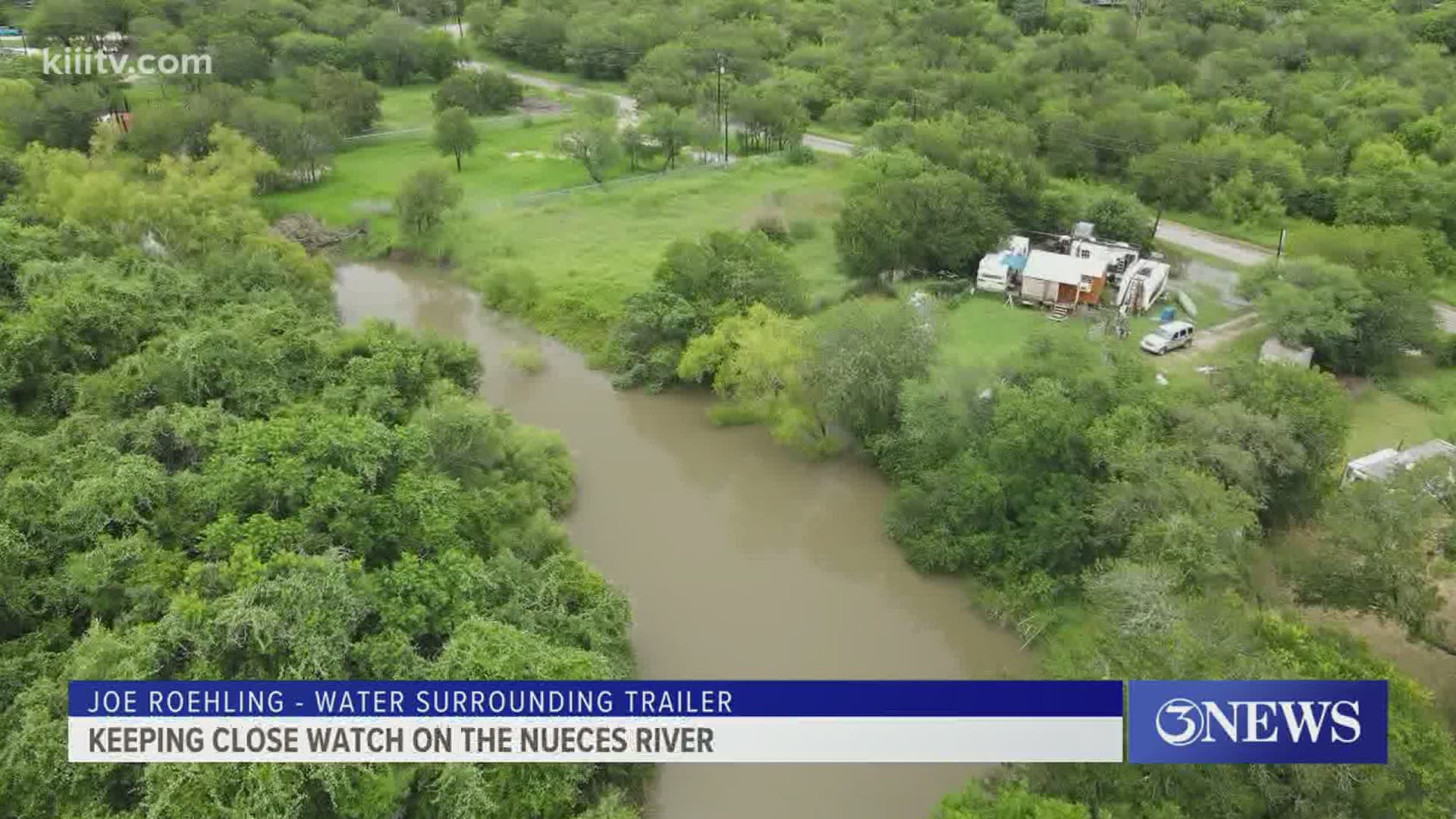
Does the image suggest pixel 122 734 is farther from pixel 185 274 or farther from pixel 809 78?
pixel 809 78

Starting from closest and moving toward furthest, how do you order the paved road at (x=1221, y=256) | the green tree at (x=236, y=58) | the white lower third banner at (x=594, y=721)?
the white lower third banner at (x=594, y=721) → the paved road at (x=1221, y=256) → the green tree at (x=236, y=58)

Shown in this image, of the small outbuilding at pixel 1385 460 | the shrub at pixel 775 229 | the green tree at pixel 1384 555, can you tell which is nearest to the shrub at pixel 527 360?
the shrub at pixel 775 229

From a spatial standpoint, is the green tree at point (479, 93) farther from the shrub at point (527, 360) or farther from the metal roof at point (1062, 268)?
the metal roof at point (1062, 268)

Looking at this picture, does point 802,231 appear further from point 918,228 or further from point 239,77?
point 239,77

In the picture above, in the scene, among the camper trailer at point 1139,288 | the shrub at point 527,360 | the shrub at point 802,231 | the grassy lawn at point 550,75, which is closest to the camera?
the shrub at point 527,360

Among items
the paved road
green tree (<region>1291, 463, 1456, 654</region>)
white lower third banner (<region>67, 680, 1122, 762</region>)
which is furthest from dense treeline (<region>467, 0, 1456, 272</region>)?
white lower third banner (<region>67, 680, 1122, 762</region>)

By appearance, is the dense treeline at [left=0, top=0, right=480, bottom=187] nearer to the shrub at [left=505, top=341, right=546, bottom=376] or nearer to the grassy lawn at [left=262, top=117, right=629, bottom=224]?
the grassy lawn at [left=262, top=117, right=629, bottom=224]

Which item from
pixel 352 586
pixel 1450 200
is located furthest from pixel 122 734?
pixel 1450 200

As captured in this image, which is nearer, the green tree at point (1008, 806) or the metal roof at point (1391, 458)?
the green tree at point (1008, 806)
